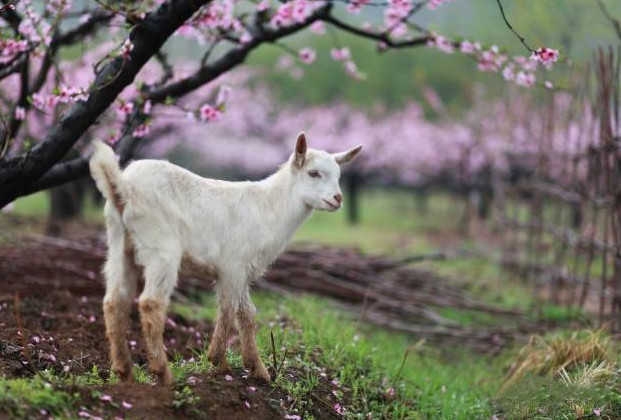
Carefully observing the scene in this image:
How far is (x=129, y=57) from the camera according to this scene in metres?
5.29

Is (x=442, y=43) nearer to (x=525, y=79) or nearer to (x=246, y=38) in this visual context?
(x=525, y=79)

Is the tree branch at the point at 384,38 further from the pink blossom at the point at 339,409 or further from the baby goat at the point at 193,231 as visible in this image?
the pink blossom at the point at 339,409

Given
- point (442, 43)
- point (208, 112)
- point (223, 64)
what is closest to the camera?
point (208, 112)

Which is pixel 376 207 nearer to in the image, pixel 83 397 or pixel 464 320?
pixel 464 320

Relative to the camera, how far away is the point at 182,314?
24.5 feet

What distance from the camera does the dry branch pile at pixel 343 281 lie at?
827 cm

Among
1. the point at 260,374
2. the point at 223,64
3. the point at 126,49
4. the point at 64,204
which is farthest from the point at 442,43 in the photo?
the point at 64,204

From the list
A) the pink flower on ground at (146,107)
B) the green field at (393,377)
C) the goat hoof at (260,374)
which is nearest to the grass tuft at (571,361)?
the green field at (393,377)

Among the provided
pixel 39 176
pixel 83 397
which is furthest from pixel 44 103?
pixel 83 397

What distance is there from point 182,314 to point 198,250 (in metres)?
3.15

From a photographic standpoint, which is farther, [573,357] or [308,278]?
[308,278]

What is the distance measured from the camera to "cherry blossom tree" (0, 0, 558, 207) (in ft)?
17.3

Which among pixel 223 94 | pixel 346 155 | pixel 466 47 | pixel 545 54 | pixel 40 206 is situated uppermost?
pixel 466 47

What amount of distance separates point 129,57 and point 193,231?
1.54 meters
